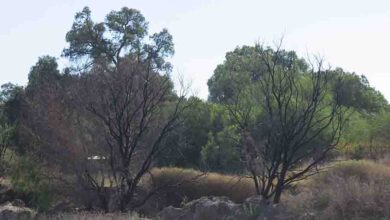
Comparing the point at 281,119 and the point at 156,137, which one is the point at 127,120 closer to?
the point at 156,137

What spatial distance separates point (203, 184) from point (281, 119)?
8.47 metres

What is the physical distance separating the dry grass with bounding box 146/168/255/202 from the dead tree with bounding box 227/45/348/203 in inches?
138

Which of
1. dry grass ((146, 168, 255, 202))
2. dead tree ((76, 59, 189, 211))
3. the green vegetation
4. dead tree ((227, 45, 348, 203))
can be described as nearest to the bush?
the green vegetation

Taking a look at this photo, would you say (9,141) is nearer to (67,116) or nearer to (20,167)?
(20,167)

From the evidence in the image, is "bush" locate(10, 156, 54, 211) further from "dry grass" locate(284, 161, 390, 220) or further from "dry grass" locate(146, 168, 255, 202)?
"dry grass" locate(284, 161, 390, 220)

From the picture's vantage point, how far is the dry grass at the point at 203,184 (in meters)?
30.0

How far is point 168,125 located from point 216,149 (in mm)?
8997

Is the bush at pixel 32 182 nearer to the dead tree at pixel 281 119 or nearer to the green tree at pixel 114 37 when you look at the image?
the dead tree at pixel 281 119

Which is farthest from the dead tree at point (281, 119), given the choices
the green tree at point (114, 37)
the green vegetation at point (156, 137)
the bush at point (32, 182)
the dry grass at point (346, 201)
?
the green tree at point (114, 37)

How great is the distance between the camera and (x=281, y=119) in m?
23.9

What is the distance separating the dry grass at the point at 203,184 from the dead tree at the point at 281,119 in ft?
11.5

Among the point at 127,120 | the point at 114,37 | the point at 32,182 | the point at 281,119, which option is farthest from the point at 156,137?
the point at 114,37

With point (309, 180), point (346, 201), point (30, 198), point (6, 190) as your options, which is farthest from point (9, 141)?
point (346, 201)

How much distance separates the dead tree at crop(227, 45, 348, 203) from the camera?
23.7 meters
